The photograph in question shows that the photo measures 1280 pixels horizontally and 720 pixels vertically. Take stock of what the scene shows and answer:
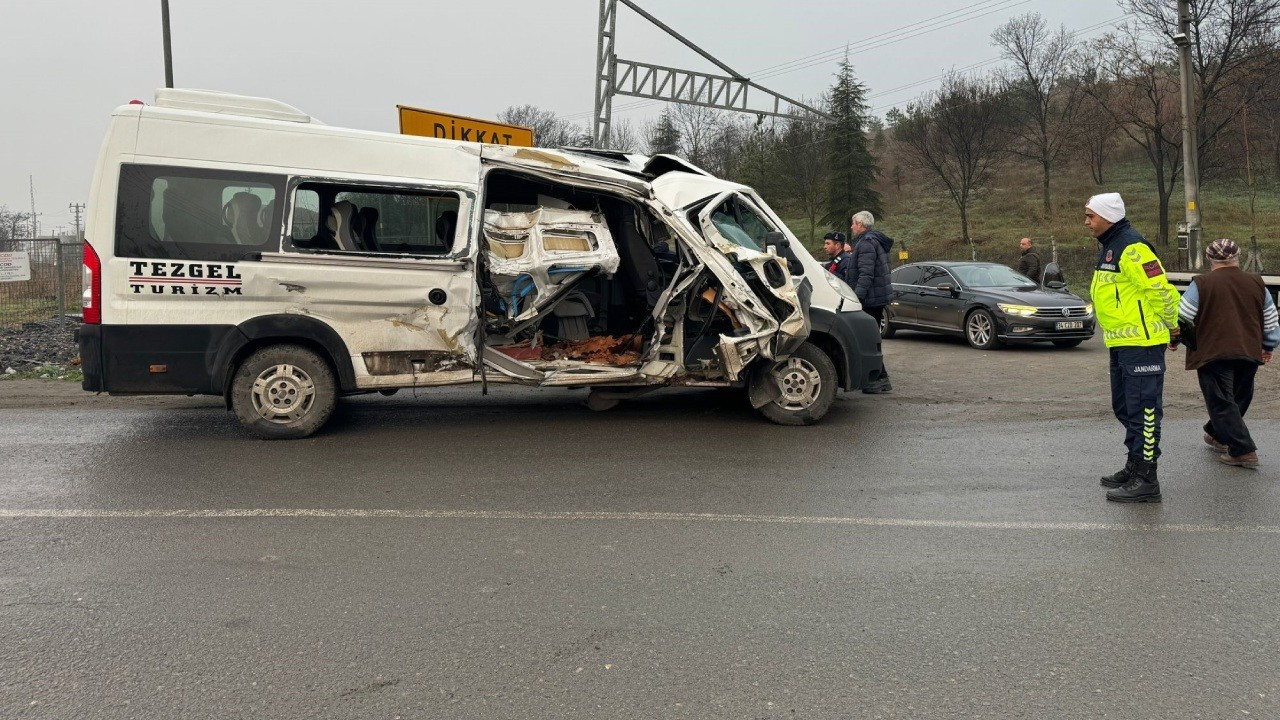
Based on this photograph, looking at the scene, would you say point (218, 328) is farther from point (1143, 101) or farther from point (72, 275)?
point (1143, 101)

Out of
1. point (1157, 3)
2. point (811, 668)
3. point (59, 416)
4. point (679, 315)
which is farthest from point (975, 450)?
point (1157, 3)

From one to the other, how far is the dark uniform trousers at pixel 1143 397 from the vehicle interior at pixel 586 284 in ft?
10.1

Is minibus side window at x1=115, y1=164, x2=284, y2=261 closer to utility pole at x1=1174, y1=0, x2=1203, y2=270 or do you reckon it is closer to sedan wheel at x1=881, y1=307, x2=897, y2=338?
sedan wheel at x1=881, y1=307, x2=897, y2=338

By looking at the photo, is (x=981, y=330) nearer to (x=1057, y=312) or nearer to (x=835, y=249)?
(x=1057, y=312)

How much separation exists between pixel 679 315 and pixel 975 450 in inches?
104

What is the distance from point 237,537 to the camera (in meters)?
5.05

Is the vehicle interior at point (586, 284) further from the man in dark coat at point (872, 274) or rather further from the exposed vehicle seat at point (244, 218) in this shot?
the man in dark coat at point (872, 274)

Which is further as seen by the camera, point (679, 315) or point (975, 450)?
point (679, 315)

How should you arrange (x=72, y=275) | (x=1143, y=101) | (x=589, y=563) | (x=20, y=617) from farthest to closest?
1. (x=1143, y=101)
2. (x=72, y=275)
3. (x=589, y=563)
4. (x=20, y=617)

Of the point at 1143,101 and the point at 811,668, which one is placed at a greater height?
the point at 1143,101

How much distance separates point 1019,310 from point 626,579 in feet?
38.2

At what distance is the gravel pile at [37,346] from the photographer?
40.3 ft

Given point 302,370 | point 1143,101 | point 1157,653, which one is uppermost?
point 1143,101

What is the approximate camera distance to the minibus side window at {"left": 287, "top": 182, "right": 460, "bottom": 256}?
738 centimetres
